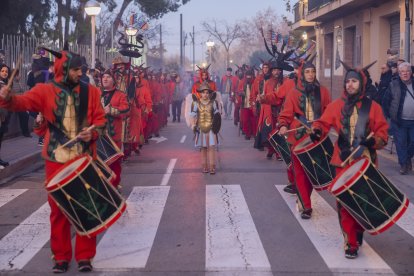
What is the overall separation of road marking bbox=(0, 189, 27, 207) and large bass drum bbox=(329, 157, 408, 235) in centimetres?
508

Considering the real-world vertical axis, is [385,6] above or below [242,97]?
above

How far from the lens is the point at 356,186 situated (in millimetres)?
6461

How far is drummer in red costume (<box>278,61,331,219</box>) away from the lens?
854 cm

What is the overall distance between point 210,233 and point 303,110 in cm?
196

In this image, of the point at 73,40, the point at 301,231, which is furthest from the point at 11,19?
the point at 301,231

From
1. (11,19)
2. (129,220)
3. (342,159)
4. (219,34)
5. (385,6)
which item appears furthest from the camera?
(219,34)

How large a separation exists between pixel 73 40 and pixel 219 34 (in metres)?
38.7

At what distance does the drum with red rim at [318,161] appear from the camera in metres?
8.18

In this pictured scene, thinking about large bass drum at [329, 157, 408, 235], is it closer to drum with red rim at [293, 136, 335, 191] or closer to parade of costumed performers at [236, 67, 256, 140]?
drum with red rim at [293, 136, 335, 191]

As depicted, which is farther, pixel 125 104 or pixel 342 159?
pixel 125 104

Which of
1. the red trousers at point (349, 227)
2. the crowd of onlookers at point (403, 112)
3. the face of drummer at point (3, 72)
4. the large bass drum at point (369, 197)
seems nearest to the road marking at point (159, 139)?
the face of drummer at point (3, 72)

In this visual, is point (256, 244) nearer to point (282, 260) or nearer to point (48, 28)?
point (282, 260)

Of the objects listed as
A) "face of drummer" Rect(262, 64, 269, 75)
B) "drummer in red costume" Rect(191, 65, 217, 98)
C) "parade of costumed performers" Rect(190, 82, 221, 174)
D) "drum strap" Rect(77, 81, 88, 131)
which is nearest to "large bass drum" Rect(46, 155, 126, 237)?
"drum strap" Rect(77, 81, 88, 131)

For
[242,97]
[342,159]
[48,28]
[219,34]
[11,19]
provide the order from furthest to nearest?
[219,34] < [48,28] < [11,19] < [242,97] < [342,159]
